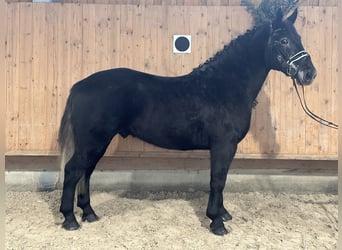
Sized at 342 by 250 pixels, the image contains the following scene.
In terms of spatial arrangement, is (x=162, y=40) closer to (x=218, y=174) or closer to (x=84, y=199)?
(x=218, y=174)

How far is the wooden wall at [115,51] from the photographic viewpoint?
4.14 m

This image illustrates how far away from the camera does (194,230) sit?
10.2 feet

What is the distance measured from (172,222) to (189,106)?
3.98 feet

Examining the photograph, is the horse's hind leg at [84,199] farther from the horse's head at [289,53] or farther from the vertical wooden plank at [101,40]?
the horse's head at [289,53]

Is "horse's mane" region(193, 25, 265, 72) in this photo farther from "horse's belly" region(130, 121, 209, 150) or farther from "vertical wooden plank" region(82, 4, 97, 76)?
"vertical wooden plank" region(82, 4, 97, 76)

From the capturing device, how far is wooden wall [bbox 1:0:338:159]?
414cm

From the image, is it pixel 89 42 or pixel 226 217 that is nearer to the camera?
pixel 226 217

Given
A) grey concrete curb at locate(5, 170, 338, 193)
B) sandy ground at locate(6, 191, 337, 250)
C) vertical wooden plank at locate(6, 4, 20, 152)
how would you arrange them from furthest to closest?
grey concrete curb at locate(5, 170, 338, 193) < vertical wooden plank at locate(6, 4, 20, 152) < sandy ground at locate(6, 191, 337, 250)

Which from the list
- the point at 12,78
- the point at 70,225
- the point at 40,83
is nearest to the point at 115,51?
the point at 40,83

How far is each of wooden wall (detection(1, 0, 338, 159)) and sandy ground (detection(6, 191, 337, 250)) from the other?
0.57 meters

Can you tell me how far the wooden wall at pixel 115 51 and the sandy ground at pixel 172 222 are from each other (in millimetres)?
572

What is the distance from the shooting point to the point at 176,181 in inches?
168

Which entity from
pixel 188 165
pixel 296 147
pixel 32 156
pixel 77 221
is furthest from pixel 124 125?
pixel 296 147

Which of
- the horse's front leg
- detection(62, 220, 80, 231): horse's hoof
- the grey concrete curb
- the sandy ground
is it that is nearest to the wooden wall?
the grey concrete curb
